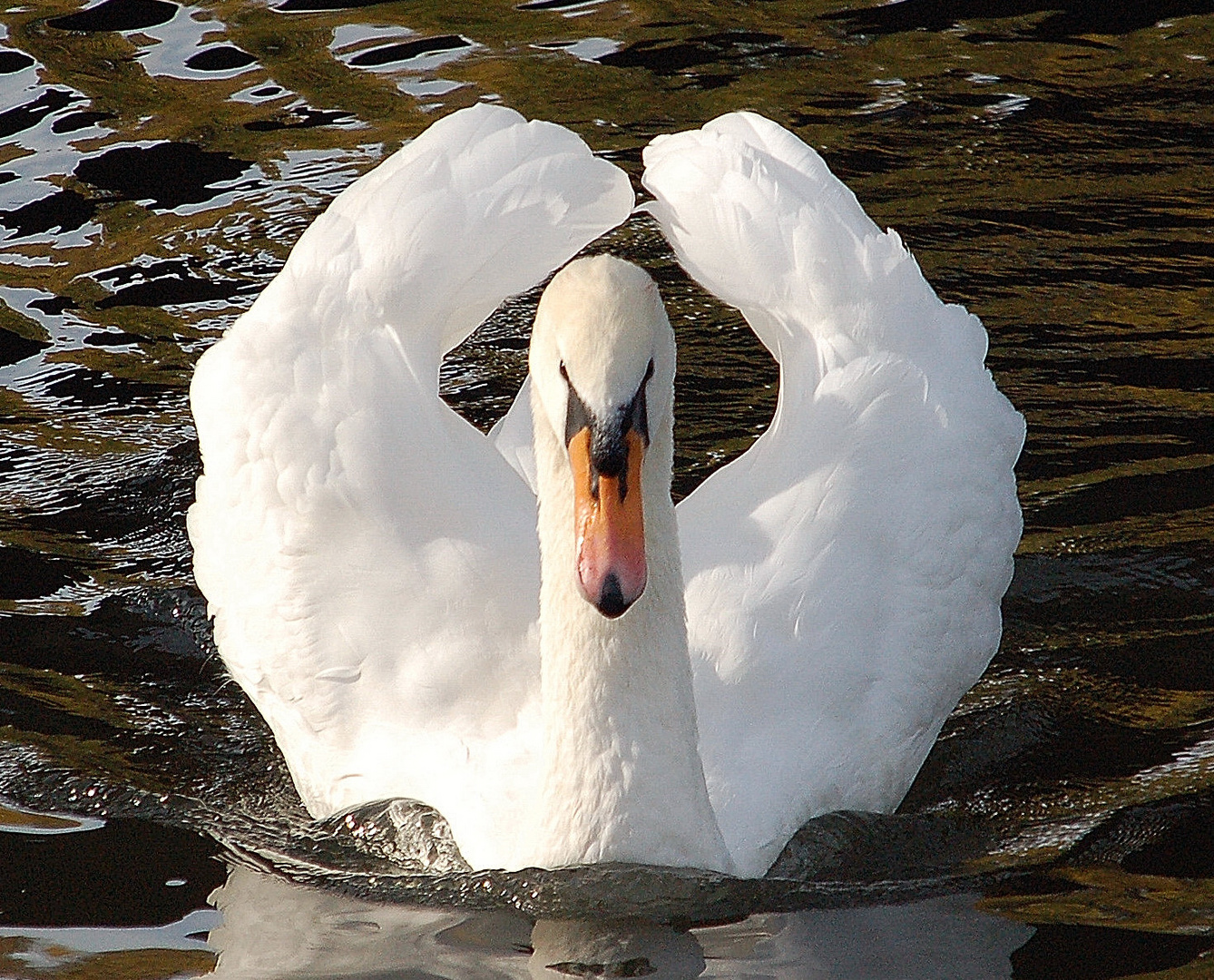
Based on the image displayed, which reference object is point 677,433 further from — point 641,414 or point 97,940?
point 97,940

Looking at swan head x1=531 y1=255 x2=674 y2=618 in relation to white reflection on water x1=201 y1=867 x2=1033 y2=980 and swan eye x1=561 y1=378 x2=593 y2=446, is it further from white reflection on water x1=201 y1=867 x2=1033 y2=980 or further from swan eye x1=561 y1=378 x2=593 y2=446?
white reflection on water x1=201 y1=867 x2=1033 y2=980

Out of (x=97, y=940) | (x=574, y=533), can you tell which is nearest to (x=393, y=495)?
(x=574, y=533)

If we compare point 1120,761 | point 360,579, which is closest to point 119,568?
point 360,579

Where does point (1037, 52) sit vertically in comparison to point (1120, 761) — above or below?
above

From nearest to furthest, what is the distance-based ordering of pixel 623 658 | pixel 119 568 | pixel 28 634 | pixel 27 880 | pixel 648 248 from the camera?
1. pixel 623 658
2. pixel 27 880
3. pixel 28 634
4. pixel 119 568
5. pixel 648 248

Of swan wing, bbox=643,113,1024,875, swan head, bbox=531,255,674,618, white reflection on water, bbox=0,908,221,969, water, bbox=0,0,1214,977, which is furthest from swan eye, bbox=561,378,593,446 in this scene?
white reflection on water, bbox=0,908,221,969

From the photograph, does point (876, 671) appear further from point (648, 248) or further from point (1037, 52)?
point (1037, 52)

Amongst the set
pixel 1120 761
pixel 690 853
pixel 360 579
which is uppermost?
pixel 360 579

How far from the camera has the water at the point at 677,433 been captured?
5520 millimetres

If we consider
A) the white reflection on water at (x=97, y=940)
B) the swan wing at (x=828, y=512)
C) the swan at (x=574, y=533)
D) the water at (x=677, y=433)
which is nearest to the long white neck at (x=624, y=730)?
the swan at (x=574, y=533)

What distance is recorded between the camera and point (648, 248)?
1056 cm

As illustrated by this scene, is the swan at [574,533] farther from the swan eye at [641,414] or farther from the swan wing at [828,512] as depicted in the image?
the swan eye at [641,414]

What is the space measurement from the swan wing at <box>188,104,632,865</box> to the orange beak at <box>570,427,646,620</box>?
3.61ft

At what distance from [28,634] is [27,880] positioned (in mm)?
1755
